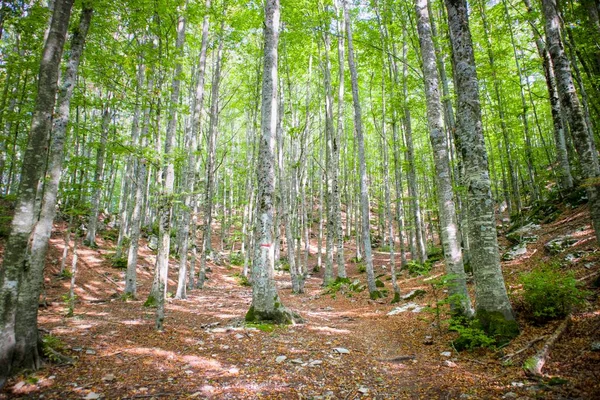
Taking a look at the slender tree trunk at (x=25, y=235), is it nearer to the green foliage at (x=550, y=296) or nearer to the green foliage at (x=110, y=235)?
the green foliage at (x=550, y=296)

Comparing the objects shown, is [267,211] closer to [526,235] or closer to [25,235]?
[25,235]

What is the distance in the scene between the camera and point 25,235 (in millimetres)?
4148

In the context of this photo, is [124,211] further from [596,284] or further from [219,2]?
[596,284]

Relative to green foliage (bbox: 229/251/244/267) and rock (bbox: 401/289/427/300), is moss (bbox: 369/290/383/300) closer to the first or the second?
rock (bbox: 401/289/427/300)

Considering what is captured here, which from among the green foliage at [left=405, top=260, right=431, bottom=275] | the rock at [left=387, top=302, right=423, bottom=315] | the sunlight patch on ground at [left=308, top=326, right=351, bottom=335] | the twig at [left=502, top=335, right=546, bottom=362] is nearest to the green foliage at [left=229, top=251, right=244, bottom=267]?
the green foliage at [left=405, top=260, right=431, bottom=275]

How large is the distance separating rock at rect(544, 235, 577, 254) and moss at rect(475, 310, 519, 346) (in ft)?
18.2

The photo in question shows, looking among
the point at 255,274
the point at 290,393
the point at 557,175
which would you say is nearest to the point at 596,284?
the point at 290,393

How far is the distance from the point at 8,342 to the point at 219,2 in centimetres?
1777

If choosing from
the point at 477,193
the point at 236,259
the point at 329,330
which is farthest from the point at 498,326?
the point at 236,259

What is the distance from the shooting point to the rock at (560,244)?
8.62 m

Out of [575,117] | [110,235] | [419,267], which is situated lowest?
[419,267]

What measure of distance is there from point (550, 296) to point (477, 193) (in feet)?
6.71

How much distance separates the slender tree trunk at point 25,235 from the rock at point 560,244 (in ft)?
39.9

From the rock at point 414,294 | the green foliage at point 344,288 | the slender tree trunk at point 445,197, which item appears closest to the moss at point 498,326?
the slender tree trunk at point 445,197
